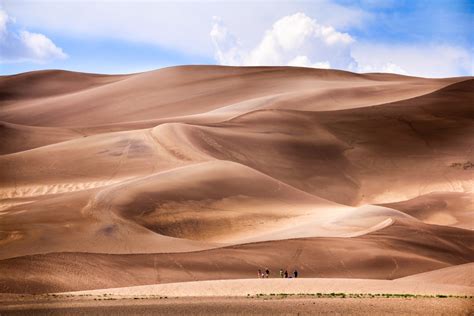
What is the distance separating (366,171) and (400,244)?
3244 centimetres

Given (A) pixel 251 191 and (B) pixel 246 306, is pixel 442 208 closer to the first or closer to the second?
(A) pixel 251 191

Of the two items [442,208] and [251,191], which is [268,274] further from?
[442,208]

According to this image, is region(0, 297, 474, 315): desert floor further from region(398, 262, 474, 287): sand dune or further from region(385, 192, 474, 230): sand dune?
region(385, 192, 474, 230): sand dune

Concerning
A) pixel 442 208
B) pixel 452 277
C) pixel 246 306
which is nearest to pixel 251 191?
pixel 442 208

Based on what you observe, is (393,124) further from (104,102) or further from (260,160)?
(104,102)

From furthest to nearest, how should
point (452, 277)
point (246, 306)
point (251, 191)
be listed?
point (251, 191) → point (452, 277) → point (246, 306)

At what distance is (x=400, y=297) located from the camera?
36.1 metres

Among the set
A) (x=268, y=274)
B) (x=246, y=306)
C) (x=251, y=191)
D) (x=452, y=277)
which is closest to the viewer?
(x=246, y=306)

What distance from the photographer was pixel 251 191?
67.8 metres

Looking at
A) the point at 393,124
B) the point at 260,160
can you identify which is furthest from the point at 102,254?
the point at 393,124

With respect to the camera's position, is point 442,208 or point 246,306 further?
point 442,208

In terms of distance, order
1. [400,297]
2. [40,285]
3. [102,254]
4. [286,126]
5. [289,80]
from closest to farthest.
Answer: [400,297]
[40,285]
[102,254]
[286,126]
[289,80]

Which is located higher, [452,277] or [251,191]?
[251,191]

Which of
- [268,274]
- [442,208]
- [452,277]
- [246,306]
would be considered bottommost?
[452,277]
